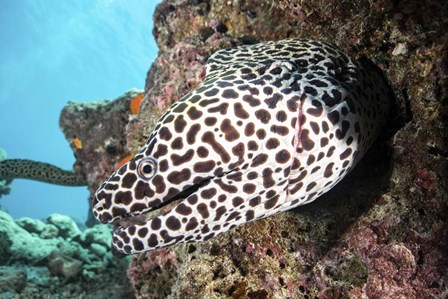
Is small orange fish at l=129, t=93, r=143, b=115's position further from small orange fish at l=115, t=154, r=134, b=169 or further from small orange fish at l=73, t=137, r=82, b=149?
small orange fish at l=73, t=137, r=82, b=149

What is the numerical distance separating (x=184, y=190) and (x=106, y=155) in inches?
212

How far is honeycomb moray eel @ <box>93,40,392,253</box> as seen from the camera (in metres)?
2.61

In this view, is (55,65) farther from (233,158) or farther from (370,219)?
(370,219)

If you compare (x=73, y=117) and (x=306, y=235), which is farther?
(x=73, y=117)

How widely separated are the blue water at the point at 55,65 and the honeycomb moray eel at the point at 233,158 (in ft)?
221

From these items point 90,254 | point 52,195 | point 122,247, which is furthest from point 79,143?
point 52,195

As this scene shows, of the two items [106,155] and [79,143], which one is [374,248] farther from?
[79,143]

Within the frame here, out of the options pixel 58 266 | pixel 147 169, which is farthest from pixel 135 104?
pixel 147 169

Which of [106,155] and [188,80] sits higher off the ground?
[106,155]

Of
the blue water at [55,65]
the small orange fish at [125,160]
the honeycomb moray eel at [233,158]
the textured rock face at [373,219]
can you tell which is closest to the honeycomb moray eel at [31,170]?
the small orange fish at [125,160]

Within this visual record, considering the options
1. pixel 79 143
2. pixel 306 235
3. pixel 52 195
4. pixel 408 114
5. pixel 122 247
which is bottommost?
pixel 306 235

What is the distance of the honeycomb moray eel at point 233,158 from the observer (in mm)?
2607

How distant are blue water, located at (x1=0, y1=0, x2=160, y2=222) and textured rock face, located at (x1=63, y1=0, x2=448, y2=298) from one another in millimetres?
66811

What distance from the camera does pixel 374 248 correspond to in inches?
120
